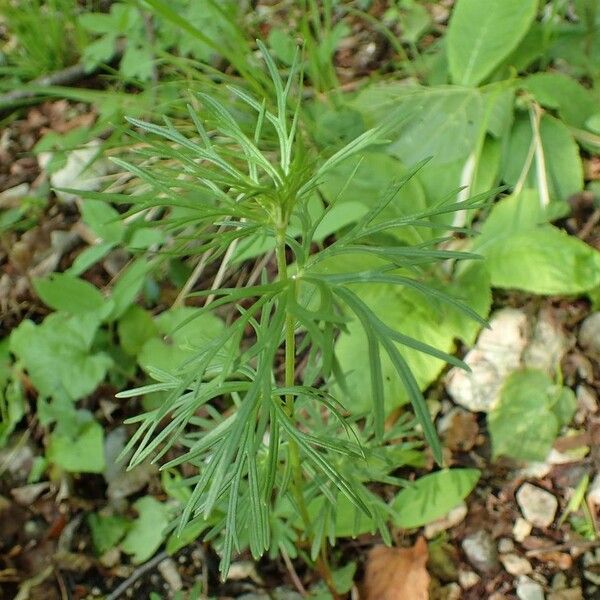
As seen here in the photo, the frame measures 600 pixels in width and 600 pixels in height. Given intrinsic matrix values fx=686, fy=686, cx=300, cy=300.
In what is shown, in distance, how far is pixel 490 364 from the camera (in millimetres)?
1656

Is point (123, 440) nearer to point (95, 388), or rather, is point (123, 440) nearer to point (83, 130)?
point (95, 388)

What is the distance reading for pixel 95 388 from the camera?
5.90 ft

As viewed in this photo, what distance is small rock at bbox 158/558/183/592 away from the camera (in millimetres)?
1503

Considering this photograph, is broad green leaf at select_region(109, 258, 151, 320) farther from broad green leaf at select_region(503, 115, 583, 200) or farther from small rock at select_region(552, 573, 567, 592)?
small rock at select_region(552, 573, 567, 592)

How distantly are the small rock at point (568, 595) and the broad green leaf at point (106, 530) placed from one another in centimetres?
93

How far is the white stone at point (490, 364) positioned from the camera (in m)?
1.63

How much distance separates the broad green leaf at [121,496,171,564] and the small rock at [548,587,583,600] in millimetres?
825

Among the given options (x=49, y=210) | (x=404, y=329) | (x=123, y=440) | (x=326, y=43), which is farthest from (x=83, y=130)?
(x=404, y=329)

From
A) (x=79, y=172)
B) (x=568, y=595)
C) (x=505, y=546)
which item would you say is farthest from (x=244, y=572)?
(x=79, y=172)

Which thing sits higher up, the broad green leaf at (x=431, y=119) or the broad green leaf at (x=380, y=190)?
the broad green leaf at (x=431, y=119)

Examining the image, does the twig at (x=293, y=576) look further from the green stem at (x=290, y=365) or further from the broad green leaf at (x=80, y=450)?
the broad green leaf at (x=80, y=450)

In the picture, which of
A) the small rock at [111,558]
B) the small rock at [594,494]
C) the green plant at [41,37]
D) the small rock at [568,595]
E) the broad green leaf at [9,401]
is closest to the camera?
the small rock at [568,595]

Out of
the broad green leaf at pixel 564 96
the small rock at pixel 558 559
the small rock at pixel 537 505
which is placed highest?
the broad green leaf at pixel 564 96

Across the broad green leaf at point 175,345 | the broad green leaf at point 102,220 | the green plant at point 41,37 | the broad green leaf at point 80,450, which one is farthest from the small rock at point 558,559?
the green plant at point 41,37
